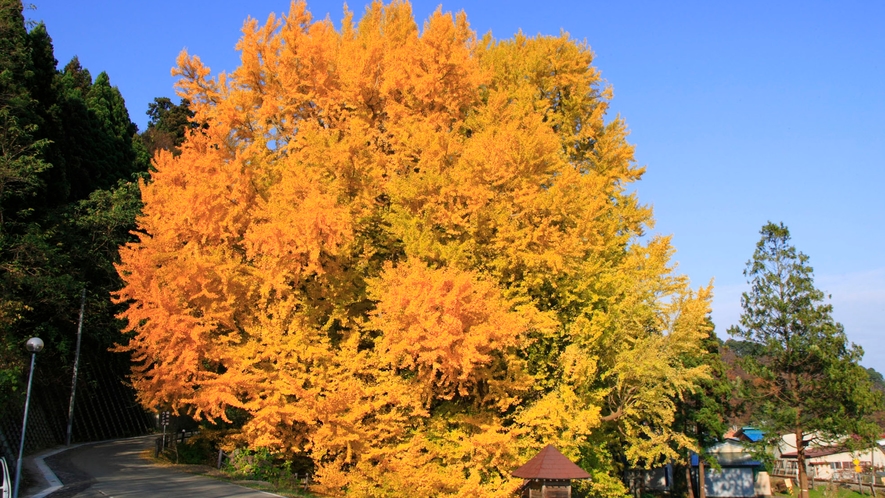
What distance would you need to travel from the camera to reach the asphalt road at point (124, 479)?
47.5 feet

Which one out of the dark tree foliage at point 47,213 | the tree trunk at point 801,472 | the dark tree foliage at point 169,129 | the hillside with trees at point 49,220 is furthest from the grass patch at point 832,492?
the dark tree foliage at point 169,129

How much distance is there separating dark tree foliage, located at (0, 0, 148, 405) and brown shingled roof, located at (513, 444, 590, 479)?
11.4 meters

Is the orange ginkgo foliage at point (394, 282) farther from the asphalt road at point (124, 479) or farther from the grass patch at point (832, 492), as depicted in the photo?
the grass patch at point (832, 492)

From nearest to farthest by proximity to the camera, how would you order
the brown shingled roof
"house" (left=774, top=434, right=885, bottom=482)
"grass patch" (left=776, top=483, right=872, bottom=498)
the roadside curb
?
1. the brown shingled roof
2. the roadside curb
3. "grass patch" (left=776, top=483, right=872, bottom=498)
4. "house" (left=774, top=434, right=885, bottom=482)

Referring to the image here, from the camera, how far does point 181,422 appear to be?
24.2m

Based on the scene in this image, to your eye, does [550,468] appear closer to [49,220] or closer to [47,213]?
[49,220]

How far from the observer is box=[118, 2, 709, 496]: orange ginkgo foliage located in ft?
51.8

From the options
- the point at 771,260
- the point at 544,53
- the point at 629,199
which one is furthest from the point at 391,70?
the point at 771,260

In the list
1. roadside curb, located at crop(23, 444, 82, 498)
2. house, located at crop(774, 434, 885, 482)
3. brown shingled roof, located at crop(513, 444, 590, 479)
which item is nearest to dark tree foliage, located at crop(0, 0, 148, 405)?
roadside curb, located at crop(23, 444, 82, 498)

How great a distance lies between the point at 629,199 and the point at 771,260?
1233 cm

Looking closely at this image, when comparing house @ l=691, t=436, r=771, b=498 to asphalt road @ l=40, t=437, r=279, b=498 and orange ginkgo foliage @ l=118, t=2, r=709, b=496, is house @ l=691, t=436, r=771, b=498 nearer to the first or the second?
orange ginkgo foliage @ l=118, t=2, r=709, b=496

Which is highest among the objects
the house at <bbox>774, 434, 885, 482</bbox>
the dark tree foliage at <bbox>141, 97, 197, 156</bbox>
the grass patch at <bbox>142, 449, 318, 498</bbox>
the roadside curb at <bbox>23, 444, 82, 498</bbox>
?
the dark tree foliage at <bbox>141, 97, 197, 156</bbox>

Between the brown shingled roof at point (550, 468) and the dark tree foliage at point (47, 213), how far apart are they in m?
11.4

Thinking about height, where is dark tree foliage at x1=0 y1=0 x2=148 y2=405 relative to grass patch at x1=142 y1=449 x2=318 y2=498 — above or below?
above
